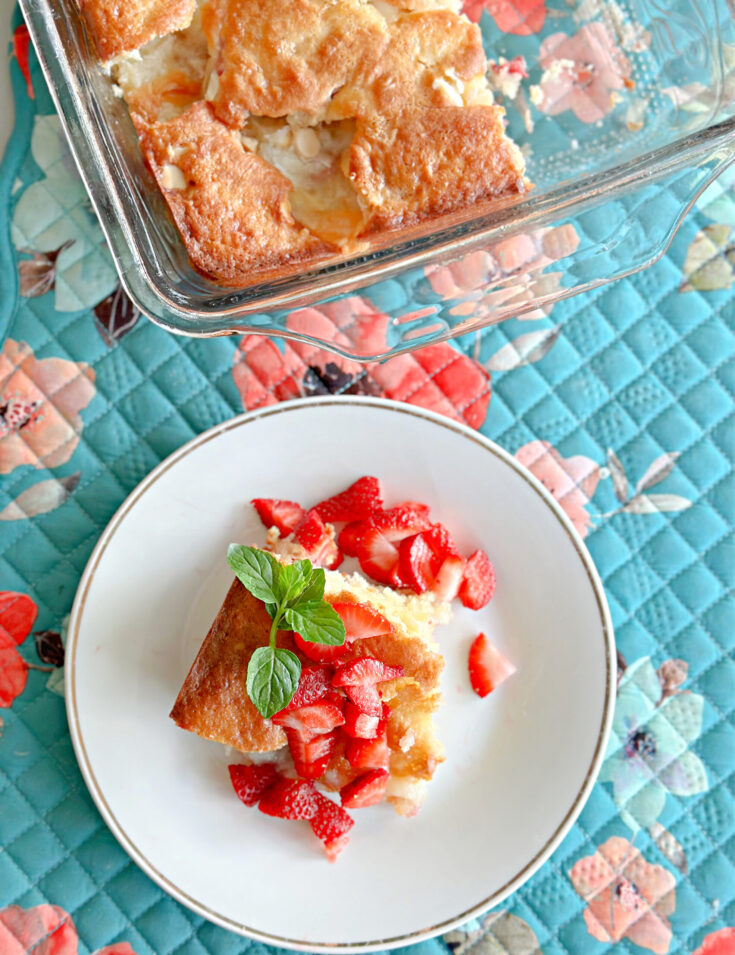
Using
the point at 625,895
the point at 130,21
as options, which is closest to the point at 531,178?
the point at 130,21

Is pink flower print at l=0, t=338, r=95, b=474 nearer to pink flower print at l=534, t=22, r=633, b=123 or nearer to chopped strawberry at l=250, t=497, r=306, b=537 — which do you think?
chopped strawberry at l=250, t=497, r=306, b=537

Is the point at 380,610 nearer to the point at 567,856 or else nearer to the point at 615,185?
the point at 567,856

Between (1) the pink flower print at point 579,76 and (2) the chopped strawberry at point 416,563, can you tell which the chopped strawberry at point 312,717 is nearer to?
(2) the chopped strawberry at point 416,563

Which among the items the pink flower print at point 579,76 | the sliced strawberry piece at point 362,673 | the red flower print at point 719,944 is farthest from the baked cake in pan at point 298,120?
the red flower print at point 719,944

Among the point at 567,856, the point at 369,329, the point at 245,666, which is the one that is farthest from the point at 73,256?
the point at 567,856

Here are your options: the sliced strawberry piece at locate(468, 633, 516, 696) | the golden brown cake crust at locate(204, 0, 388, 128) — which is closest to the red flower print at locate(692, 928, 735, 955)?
the sliced strawberry piece at locate(468, 633, 516, 696)
